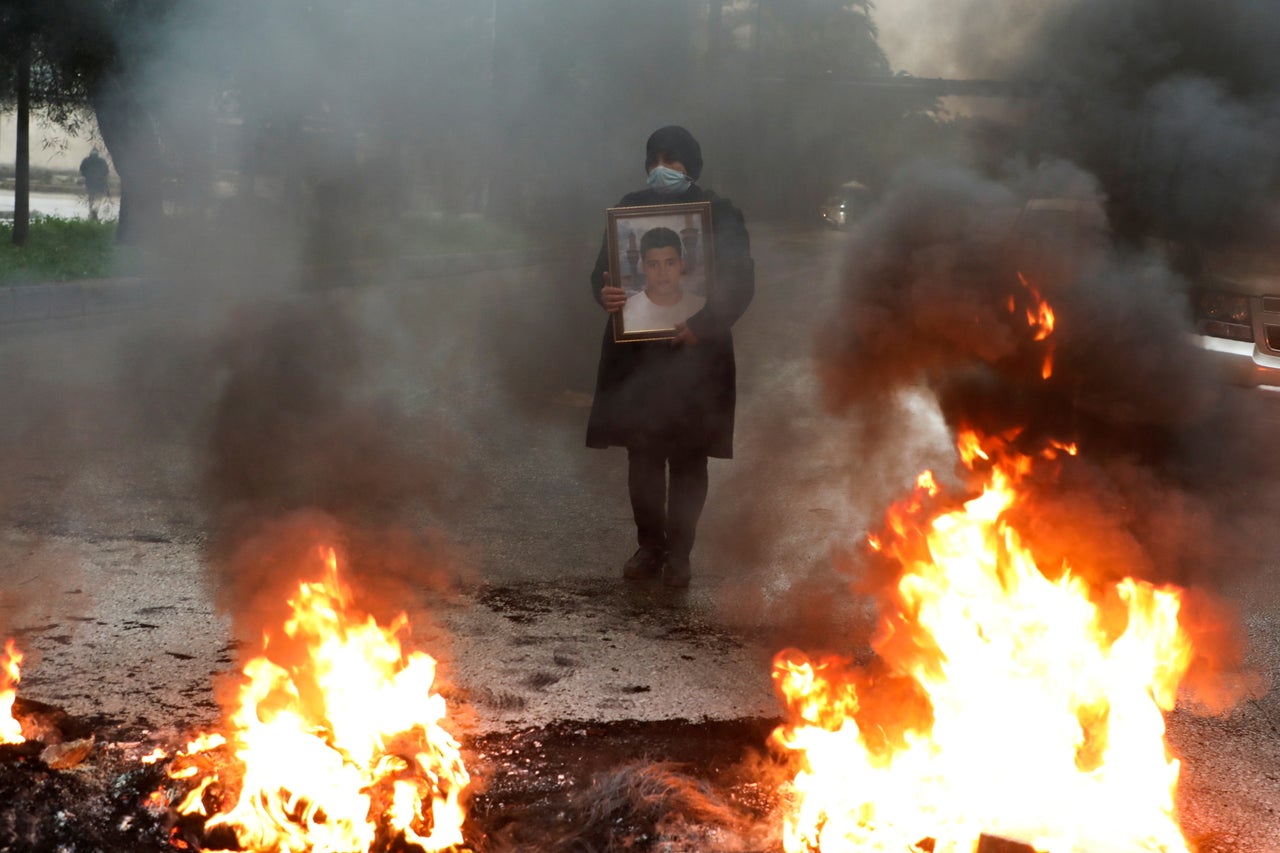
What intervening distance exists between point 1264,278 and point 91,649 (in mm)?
3141

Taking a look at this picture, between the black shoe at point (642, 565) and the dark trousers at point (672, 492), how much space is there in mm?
71

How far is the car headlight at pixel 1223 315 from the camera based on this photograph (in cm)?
318

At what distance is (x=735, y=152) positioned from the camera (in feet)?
13.8

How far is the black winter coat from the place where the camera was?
3908mm

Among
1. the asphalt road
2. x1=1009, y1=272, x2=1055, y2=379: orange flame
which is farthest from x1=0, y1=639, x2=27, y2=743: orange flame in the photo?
x1=1009, y1=272, x2=1055, y2=379: orange flame

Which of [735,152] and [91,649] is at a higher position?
[735,152]

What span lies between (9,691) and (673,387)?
2.09 meters

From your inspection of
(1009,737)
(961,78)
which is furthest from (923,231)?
(1009,737)

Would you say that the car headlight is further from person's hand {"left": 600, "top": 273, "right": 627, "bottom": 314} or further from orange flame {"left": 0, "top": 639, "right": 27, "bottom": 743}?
orange flame {"left": 0, "top": 639, "right": 27, "bottom": 743}

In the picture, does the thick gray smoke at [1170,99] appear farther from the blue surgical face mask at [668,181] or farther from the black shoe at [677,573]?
the black shoe at [677,573]

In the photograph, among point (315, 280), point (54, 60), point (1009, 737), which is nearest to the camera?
point (1009, 737)

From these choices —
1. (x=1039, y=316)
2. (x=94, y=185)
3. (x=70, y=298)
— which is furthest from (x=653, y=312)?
(x=94, y=185)

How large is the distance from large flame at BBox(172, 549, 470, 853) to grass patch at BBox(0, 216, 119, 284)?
7.85m

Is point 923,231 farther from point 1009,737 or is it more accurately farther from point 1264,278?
point 1009,737
